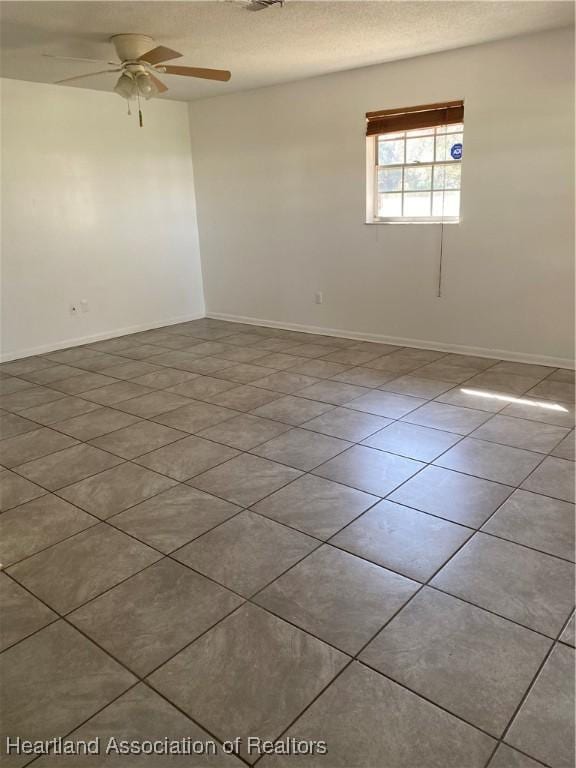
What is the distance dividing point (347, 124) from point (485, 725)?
494cm

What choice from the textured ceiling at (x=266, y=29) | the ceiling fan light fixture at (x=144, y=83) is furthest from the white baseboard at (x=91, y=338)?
the ceiling fan light fixture at (x=144, y=83)

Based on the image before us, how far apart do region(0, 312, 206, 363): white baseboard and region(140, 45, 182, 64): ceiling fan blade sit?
2.99 m

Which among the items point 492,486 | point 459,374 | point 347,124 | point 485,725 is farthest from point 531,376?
point 485,725

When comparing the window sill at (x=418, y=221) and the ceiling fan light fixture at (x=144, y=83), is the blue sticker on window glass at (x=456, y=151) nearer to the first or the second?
the window sill at (x=418, y=221)

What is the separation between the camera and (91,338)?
5.97 meters

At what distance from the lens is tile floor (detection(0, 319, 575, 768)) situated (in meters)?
1.53

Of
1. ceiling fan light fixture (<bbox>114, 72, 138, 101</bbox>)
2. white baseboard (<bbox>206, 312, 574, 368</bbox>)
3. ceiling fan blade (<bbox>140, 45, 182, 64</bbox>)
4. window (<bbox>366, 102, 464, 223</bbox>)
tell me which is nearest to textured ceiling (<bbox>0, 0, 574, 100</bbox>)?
ceiling fan blade (<bbox>140, 45, 182, 64</bbox>)

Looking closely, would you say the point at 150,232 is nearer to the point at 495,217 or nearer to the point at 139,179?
the point at 139,179

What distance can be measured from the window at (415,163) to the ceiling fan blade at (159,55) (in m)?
2.07

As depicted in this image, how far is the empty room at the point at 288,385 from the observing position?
162 centimetres

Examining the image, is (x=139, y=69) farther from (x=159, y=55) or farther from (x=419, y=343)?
(x=419, y=343)

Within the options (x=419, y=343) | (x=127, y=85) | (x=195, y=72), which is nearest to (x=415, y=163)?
(x=419, y=343)

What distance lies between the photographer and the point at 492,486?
2.70m

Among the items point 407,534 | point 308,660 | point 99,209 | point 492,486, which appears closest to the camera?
point 308,660
